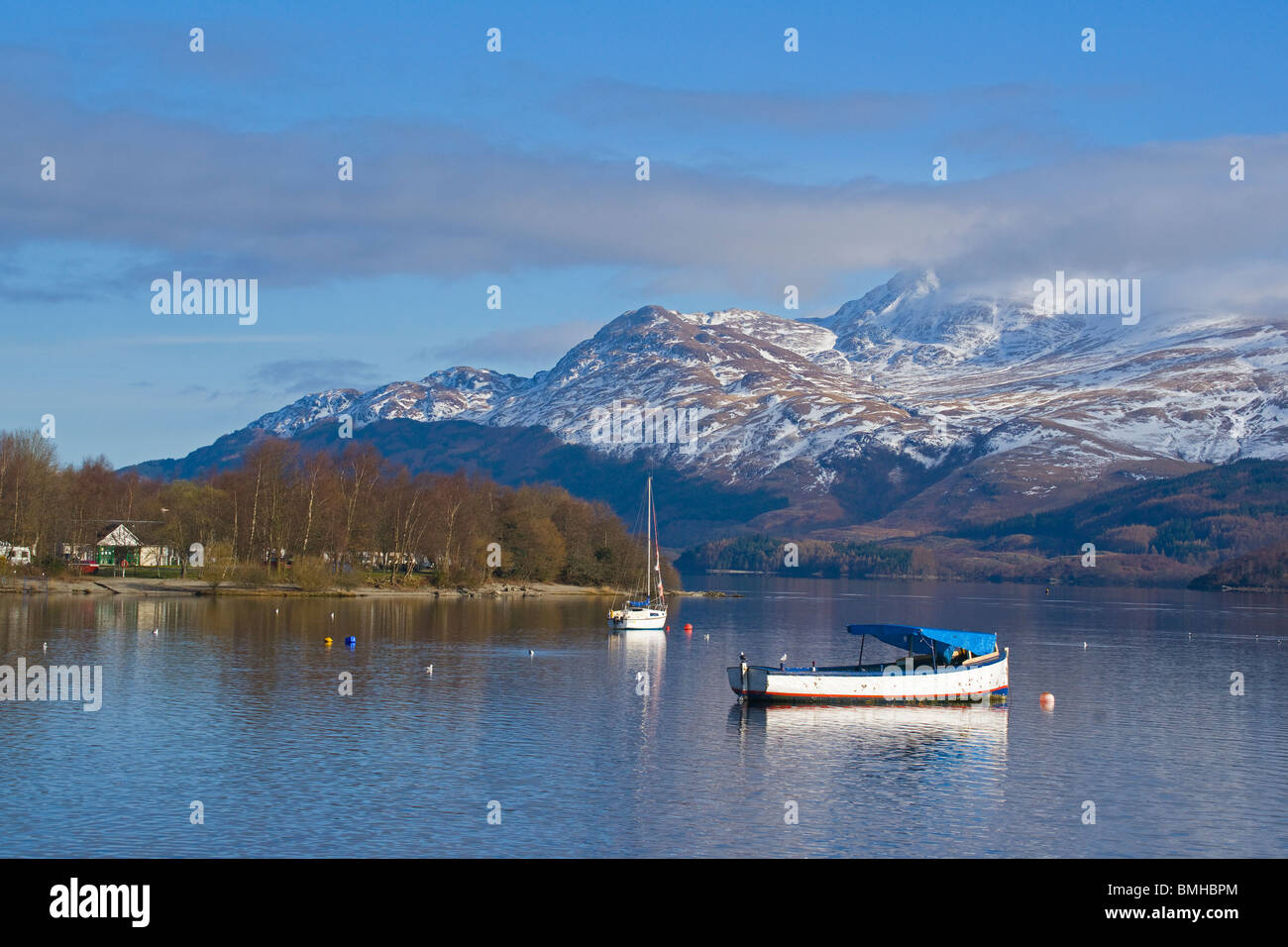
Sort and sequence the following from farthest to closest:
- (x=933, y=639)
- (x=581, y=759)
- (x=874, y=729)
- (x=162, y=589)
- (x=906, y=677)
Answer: (x=162, y=589) → (x=933, y=639) → (x=906, y=677) → (x=874, y=729) → (x=581, y=759)

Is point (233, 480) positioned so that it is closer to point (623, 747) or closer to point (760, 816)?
point (623, 747)

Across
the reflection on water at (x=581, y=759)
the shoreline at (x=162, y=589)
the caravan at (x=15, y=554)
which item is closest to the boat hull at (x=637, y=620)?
the reflection on water at (x=581, y=759)

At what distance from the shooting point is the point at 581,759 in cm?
5734

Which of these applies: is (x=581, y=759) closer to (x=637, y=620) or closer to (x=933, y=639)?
(x=933, y=639)

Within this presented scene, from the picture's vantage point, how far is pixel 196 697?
71438mm

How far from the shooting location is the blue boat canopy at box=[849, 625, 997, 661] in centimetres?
8069

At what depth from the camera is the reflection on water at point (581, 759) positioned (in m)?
43.4

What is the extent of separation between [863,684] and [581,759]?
25517mm

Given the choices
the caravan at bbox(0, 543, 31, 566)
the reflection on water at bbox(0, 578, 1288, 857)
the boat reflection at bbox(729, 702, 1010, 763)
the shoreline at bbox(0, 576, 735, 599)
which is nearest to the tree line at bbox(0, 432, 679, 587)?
the caravan at bbox(0, 543, 31, 566)

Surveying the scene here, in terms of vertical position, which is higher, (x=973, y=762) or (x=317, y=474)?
→ (x=317, y=474)

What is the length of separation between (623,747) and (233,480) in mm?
134167

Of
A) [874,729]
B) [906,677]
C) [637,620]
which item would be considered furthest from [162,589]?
[874,729]

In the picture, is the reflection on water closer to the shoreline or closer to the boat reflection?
the boat reflection
